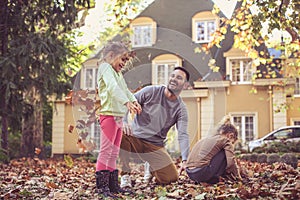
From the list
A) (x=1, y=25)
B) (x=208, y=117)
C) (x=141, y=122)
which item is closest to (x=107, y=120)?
(x=141, y=122)

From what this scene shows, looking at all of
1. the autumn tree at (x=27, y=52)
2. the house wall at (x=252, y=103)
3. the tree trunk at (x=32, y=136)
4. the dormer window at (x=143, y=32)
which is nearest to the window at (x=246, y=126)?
the house wall at (x=252, y=103)

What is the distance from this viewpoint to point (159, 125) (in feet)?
18.8

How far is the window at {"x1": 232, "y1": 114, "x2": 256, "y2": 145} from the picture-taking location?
20.4 metres

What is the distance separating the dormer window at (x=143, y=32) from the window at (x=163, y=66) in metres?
1.32

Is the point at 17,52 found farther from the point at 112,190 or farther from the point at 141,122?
the point at 112,190

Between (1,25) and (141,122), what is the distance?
5564 mm

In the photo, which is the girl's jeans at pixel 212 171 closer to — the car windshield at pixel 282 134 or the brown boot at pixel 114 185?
the brown boot at pixel 114 185

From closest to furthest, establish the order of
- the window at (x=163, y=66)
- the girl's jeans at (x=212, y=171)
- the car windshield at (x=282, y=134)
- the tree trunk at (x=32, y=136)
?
1. the girl's jeans at (x=212, y=171)
2. the tree trunk at (x=32, y=136)
3. the car windshield at (x=282, y=134)
4. the window at (x=163, y=66)

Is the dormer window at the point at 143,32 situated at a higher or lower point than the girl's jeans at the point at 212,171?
higher

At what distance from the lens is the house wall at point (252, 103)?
2028 cm

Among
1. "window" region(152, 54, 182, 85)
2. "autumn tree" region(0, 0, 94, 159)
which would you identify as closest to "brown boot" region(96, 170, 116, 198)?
"autumn tree" region(0, 0, 94, 159)

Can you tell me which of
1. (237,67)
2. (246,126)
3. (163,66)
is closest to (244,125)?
(246,126)

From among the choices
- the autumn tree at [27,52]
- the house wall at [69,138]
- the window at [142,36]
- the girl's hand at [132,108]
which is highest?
the window at [142,36]

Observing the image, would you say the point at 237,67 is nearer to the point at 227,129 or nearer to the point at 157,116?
the point at 227,129
